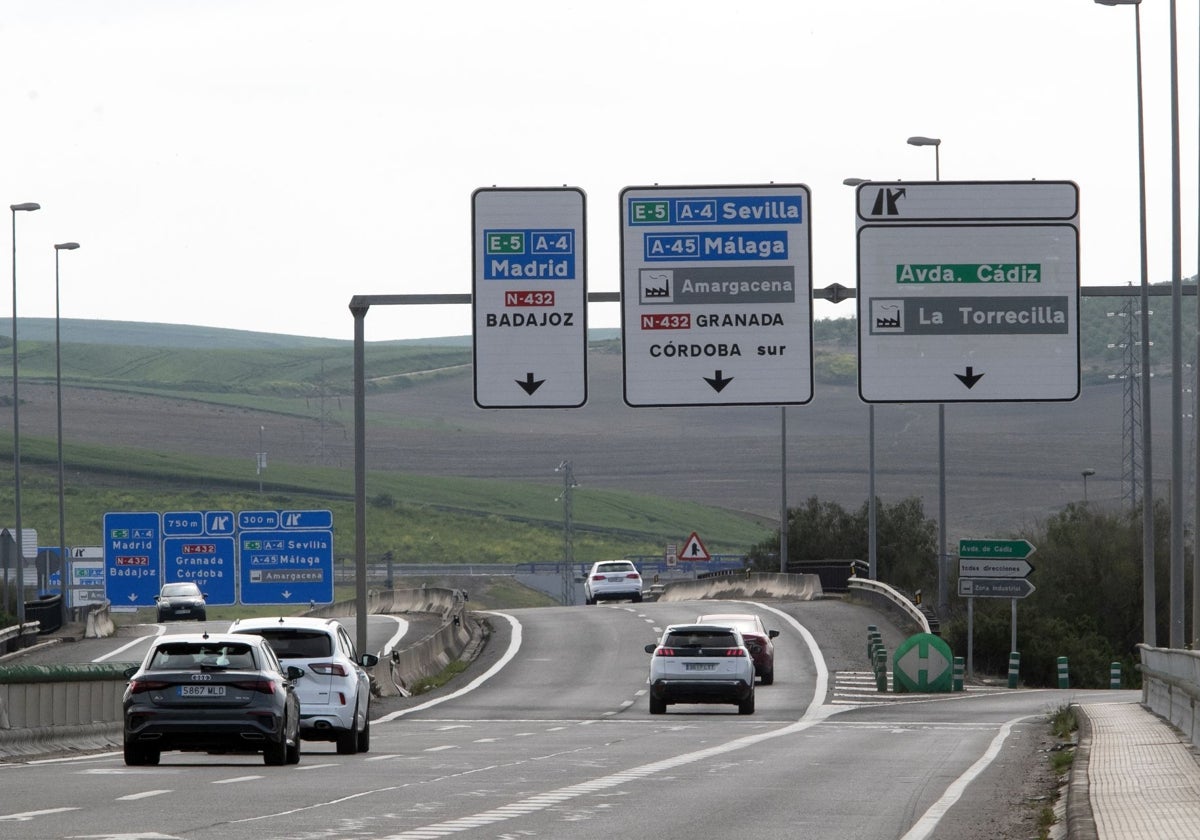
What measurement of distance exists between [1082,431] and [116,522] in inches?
4593

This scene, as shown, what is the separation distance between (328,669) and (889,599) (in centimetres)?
3936

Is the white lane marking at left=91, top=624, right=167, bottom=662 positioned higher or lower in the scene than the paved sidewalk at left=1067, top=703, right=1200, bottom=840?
lower

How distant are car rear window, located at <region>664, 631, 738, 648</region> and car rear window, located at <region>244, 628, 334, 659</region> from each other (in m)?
11.9

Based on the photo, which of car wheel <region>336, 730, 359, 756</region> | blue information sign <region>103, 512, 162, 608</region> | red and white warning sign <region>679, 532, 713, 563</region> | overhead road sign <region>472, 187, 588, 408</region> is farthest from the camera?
red and white warning sign <region>679, 532, 713, 563</region>

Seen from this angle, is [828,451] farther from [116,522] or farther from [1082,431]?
[116,522]

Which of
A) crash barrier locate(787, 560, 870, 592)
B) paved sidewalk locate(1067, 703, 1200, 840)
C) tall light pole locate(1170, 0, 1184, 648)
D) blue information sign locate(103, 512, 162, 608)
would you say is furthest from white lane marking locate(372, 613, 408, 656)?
→ paved sidewalk locate(1067, 703, 1200, 840)

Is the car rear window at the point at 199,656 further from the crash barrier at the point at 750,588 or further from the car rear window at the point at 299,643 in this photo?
the crash barrier at the point at 750,588

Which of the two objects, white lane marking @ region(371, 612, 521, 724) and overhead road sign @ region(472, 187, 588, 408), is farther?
white lane marking @ region(371, 612, 521, 724)

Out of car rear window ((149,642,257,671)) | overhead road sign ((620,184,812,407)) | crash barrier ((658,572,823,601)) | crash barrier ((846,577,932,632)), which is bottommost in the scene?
crash barrier ((658,572,823,601))

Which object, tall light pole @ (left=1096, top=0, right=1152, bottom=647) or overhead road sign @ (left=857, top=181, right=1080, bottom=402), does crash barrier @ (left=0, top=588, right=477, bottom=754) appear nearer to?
overhead road sign @ (left=857, top=181, right=1080, bottom=402)

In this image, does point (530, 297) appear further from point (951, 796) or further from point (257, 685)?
point (951, 796)

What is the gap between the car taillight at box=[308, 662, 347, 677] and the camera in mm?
23828

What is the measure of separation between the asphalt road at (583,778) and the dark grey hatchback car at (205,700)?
36cm

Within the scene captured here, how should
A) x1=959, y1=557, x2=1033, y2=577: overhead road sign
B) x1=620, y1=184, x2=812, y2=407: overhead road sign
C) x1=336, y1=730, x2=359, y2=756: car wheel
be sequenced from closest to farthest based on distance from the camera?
1. x1=336, y1=730, x2=359, y2=756: car wheel
2. x1=620, y1=184, x2=812, y2=407: overhead road sign
3. x1=959, y1=557, x2=1033, y2=577: overhead road sign
